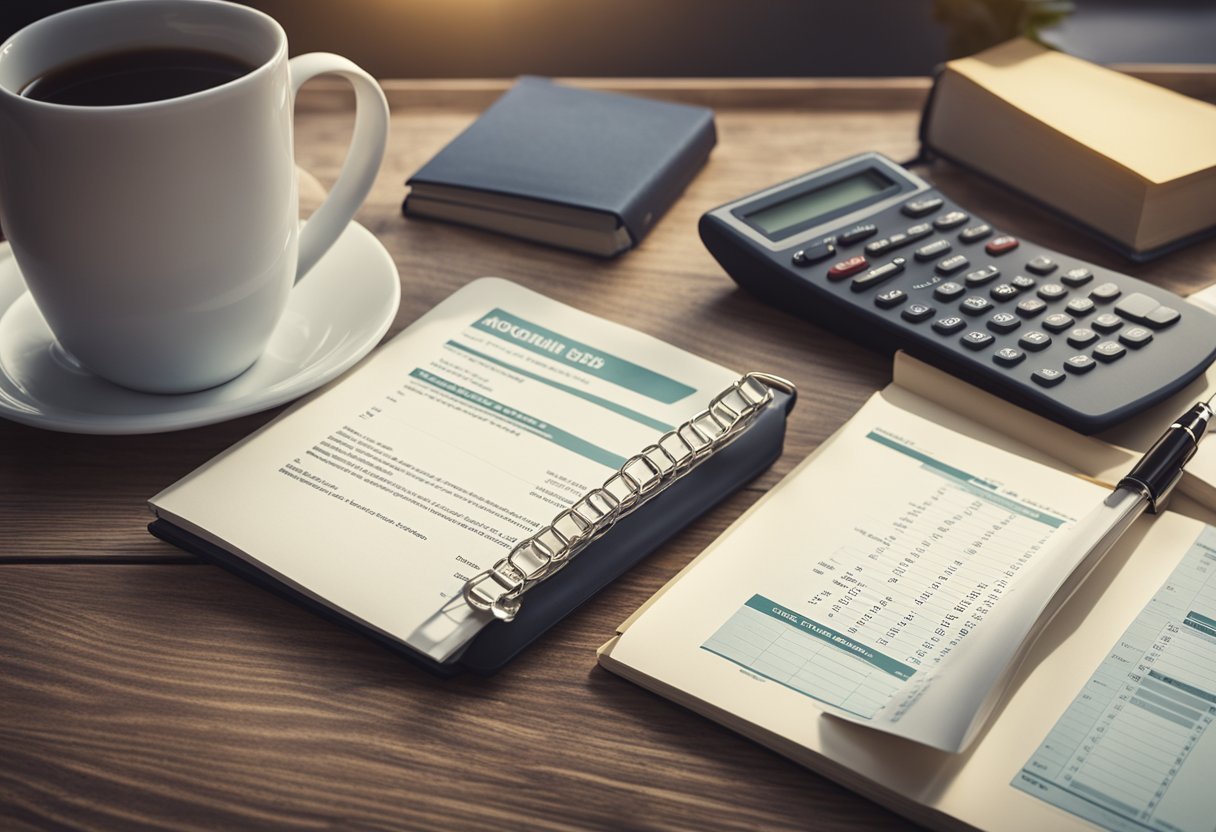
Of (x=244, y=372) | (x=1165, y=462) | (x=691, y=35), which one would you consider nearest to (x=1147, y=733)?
(x=1165, y=462)

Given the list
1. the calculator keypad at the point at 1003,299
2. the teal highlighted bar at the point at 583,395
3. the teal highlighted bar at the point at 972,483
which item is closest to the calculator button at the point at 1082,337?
the calculator keypad at the point at 1003,299

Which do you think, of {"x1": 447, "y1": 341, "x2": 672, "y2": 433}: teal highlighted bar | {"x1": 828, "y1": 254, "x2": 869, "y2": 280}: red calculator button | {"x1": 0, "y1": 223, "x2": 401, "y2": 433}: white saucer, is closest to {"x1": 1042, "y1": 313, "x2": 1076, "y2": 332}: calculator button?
{"x1": 828, "y1": 254, "x2": 869, "y2": 280}: red calculator button

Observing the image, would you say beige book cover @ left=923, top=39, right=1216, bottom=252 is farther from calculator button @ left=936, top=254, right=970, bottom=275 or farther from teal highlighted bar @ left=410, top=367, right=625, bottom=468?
teal highlighted bar @ left=410, top=367, right=625, bottom=468

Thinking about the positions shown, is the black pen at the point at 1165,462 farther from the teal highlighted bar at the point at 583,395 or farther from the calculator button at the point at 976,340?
the teal highlighted bar at the point at 583,395

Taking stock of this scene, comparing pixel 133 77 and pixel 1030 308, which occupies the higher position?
pixel 133 77

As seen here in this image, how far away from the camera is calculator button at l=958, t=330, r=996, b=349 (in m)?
0.58

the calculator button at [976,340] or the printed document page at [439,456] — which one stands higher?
the calculator button at [976,340]

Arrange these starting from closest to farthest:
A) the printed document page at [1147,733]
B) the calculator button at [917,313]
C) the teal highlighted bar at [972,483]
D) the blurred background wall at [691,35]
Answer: the printed document page at [1147,733], the teal highlighted bar at [972,483], the calculator button at [917,313], the blurred background wall at [691,35]

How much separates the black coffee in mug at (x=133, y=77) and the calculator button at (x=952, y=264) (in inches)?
14.9

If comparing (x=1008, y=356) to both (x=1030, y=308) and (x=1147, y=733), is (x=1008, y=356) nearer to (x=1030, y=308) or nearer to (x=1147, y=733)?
(x=1030, y=308)

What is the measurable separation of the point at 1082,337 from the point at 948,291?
0.07 metres

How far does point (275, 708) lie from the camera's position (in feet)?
1.44

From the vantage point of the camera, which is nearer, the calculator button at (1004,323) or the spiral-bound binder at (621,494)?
the spiral-bound binder at (621,494)

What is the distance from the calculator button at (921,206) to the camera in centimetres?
69
